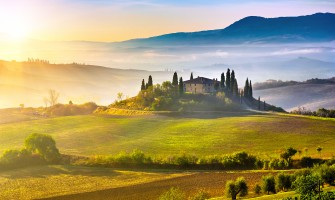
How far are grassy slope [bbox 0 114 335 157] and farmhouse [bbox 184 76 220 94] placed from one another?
41089 mm

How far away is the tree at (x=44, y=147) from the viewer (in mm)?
81000

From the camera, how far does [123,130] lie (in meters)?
116

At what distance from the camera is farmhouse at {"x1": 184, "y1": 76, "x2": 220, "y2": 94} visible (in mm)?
167125

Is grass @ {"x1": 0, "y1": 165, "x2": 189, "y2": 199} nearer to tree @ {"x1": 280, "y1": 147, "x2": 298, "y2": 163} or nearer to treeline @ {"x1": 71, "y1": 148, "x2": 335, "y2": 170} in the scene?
treeline @ {"x1": 71, "y1": 148, "x2": 335, "y2": 170}

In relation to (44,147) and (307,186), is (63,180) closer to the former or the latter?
(44,147)

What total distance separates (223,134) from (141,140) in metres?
18.4

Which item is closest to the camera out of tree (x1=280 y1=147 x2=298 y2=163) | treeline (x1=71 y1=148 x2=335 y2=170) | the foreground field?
the foreground field

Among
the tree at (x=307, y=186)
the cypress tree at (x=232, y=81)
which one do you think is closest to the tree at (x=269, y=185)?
the tree at (x=307, y=186)

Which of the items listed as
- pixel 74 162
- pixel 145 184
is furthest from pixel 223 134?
pixel 145 184

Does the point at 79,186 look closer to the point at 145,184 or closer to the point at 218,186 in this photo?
the point at 145,184

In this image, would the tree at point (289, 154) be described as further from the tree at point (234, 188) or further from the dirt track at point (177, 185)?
the tree at point (234, 188)

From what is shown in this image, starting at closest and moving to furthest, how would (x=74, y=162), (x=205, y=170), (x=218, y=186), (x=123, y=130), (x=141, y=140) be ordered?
(x=218, y=186) < (x=205, y=170) < (x=74, y=162) < (x=141, y=140) < (x=123, y=130)

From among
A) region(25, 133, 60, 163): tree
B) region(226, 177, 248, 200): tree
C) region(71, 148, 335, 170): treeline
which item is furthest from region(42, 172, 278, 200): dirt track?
region(25, 133, 60, 163): tree

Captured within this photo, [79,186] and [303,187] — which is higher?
[303,187]
